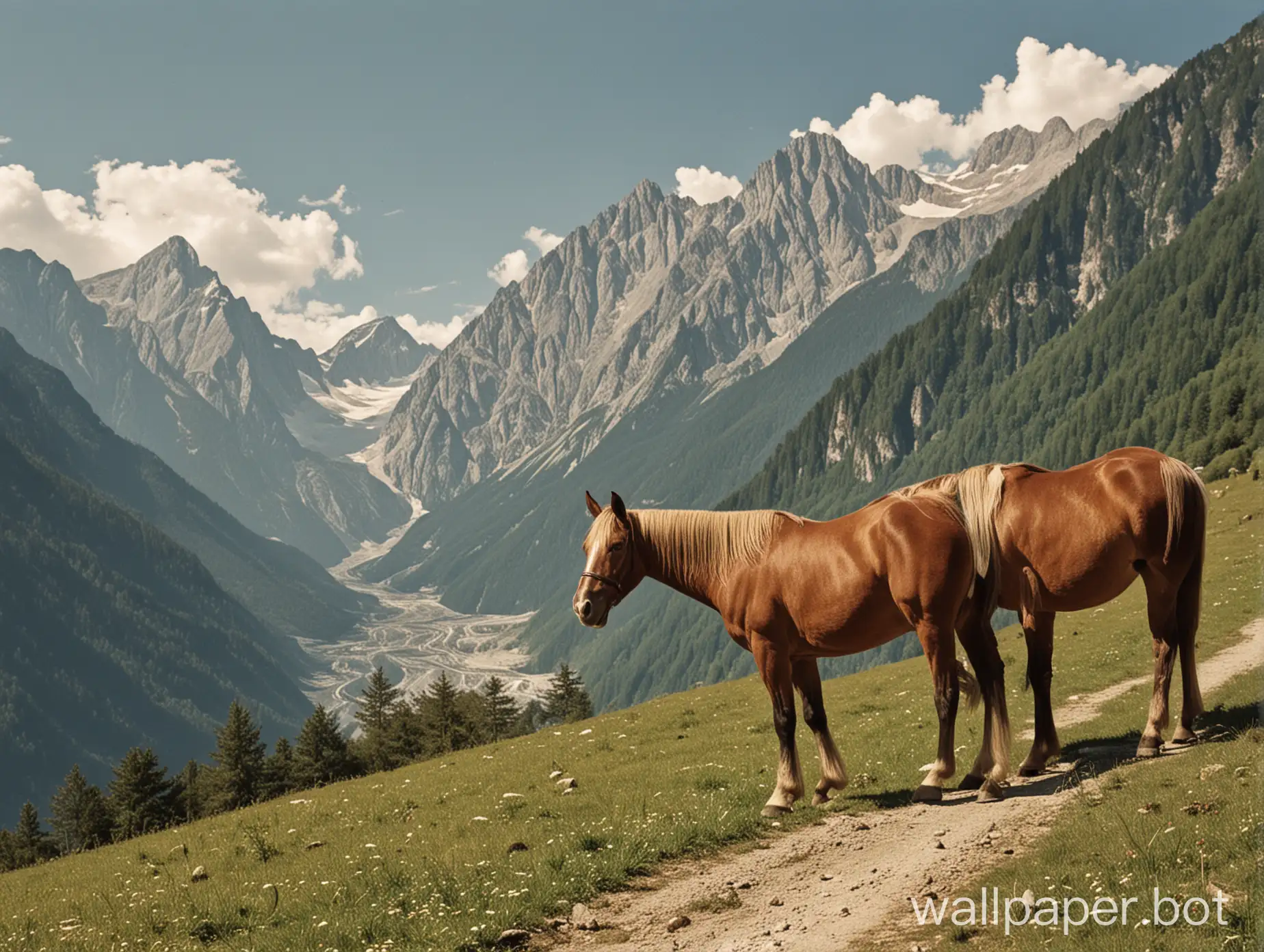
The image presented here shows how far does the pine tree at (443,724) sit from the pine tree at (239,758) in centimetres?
1216

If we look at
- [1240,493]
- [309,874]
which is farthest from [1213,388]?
[309,874]

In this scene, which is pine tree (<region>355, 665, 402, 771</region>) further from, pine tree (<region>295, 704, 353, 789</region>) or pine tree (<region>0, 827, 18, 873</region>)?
pine tree (<region>0, 827, 18, 873</region>)

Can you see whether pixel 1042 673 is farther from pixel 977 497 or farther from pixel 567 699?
pixel 567 699

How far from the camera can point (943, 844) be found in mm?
12180

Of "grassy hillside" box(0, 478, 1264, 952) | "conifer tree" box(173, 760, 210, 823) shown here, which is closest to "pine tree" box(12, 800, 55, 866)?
"conifer tree" box(173, 760, 210, 823)

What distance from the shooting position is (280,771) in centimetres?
7119

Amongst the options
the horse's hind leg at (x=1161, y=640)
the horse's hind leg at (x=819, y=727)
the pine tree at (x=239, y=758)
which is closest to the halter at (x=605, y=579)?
the horse's hind leg at (x=819, y=727)

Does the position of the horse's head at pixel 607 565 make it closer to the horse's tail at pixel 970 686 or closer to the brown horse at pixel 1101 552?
the horse's tail at pixel 970 686

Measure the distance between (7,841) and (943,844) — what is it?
85.9 metres

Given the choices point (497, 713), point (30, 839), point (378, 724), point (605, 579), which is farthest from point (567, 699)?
point (605, 579)

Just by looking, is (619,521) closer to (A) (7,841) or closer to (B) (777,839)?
(B) (777,839)

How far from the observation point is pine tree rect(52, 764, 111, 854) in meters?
59.4

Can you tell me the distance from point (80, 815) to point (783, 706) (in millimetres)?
74483

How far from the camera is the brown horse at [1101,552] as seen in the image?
15.5 metres
